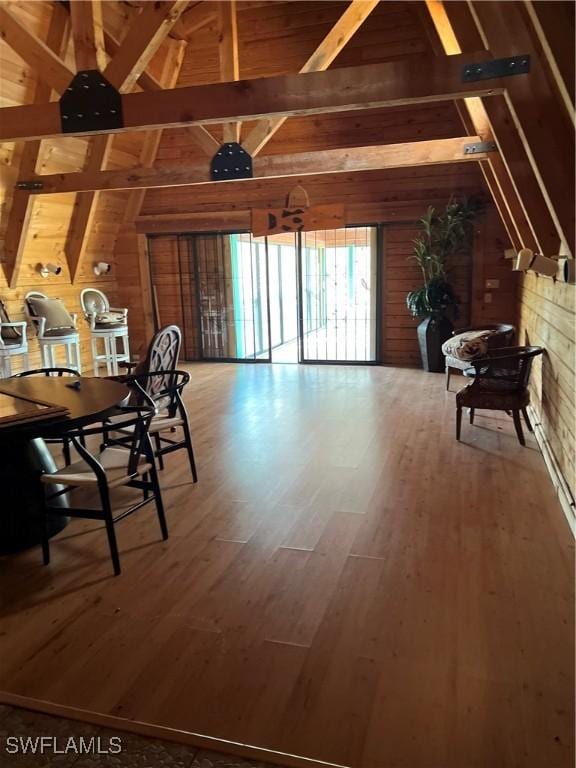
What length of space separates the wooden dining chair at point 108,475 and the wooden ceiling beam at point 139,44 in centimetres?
297

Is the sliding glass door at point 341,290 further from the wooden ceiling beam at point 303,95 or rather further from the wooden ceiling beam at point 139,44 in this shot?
the wooden ceiling beam at point 303,95

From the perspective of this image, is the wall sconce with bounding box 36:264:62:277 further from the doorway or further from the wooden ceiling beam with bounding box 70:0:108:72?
the wooden ceiling beam with bounding box 70:0:108:72

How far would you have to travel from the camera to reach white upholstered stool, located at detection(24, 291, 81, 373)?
6.46 m

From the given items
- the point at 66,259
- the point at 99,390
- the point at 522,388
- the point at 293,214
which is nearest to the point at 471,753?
the point at 99,390

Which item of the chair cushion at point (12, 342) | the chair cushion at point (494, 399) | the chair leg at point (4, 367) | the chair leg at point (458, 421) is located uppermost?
the chair cushion at point (12, 342)

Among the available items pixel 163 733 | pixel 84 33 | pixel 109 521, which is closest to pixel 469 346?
pixel 109 521

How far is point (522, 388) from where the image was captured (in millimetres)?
4164

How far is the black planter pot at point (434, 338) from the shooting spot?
697 cm

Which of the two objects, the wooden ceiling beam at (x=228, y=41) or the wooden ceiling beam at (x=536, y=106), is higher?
the wooden ceiling beam at (x=228, y=41)

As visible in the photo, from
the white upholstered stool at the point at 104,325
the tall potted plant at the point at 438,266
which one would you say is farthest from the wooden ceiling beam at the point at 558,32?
the white upholstered stool at the point at 104,325

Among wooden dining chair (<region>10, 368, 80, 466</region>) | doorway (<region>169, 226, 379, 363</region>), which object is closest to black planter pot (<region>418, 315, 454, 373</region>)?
doorway (<region>169, 226, 379, 363</region>)

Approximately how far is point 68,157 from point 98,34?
1811mm

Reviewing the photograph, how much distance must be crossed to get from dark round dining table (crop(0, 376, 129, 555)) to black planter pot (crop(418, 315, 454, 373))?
483cm

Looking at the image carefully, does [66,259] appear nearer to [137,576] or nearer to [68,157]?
[68,157]
